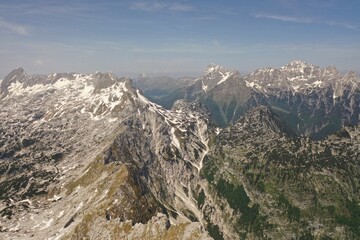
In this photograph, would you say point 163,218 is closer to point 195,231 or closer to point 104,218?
point 195,231

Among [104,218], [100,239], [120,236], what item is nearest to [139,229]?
[120,236]

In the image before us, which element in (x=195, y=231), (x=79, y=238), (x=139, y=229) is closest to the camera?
(x=195, y=231)

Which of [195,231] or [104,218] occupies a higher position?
[195,231]

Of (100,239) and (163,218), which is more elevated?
(163,218)

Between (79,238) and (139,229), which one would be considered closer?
(139,229)

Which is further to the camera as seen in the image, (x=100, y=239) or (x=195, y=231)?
(x=100, y=239)

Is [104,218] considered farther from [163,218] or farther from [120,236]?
[163,218]

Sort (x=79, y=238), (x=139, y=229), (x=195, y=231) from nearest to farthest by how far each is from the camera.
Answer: (x=195, y=231) < (x=139, y=229) < (x=79, y=238)

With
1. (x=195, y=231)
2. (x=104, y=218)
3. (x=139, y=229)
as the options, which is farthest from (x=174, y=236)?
(x=104, y=218)
